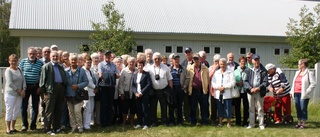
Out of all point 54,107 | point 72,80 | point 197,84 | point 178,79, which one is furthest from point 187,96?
point 54,107

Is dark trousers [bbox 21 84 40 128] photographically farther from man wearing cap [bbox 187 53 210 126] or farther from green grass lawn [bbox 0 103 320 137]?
man wearing cap [bbox 187 53 210 126]

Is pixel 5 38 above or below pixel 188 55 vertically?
above

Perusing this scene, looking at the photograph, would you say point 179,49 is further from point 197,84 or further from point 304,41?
point 197,84

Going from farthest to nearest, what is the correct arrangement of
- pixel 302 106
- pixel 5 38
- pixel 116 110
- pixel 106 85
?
pixel 5 38, pixel 116 110, pixel 302 106, pixel 106 85

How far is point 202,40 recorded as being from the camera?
77.9 ft

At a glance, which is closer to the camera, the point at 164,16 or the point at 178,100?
the point at 178,100

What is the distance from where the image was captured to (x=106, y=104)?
8234 millimetres

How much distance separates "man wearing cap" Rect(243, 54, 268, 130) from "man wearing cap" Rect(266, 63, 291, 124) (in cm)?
56

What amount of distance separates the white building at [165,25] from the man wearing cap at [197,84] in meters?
14.0

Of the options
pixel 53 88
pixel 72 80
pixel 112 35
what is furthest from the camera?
pixel 112 35

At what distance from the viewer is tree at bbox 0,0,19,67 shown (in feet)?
127

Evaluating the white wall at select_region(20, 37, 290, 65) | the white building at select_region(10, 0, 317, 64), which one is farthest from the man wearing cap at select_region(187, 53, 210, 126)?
the white wall at select_region(20, 37, 290, 65)

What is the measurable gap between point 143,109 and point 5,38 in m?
35.9

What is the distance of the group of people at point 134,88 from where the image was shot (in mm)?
7457
